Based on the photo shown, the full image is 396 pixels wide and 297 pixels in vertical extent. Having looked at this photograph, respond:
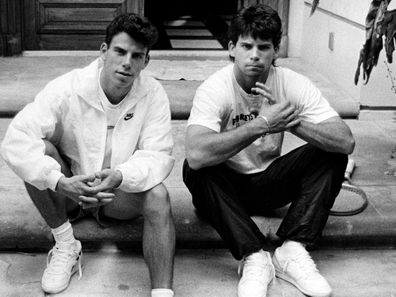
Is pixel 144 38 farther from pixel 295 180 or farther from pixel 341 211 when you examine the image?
pixel 341 211

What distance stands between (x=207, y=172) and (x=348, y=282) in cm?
74

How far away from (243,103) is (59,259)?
98 centimetres

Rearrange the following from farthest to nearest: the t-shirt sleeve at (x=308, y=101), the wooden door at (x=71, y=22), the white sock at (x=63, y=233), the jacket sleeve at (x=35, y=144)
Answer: the wooden door at (x=71, y=22) < the t-shirt sleeve at (x=308, y=101) < the white sock at (x=63, y=233) < the jacket sleeve at (x=35, y=144)

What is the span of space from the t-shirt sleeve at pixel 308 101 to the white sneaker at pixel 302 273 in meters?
0.54

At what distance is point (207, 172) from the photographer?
11.0 ft

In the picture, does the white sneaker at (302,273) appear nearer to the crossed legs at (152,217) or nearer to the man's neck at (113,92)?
the crossed legs at (152,217)

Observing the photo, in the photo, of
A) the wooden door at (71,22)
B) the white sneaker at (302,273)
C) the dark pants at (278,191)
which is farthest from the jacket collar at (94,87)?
the wooden door at (71,22)

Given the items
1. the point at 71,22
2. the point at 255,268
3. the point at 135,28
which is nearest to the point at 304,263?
the point at 255,268

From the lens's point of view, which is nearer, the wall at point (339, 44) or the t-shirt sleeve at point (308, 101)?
the t-shirt sleeve at point (308, 101)

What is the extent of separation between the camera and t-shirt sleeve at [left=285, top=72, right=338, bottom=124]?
3.42 metres

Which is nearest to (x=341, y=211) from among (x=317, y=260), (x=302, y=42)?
(x=317, y=260)

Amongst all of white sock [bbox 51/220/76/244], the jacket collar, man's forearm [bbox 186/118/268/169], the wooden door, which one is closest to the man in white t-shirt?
man's forearm [bbox 186/118/268/169]

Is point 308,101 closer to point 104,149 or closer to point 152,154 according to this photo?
point 152,154

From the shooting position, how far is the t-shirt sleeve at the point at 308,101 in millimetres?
3422
